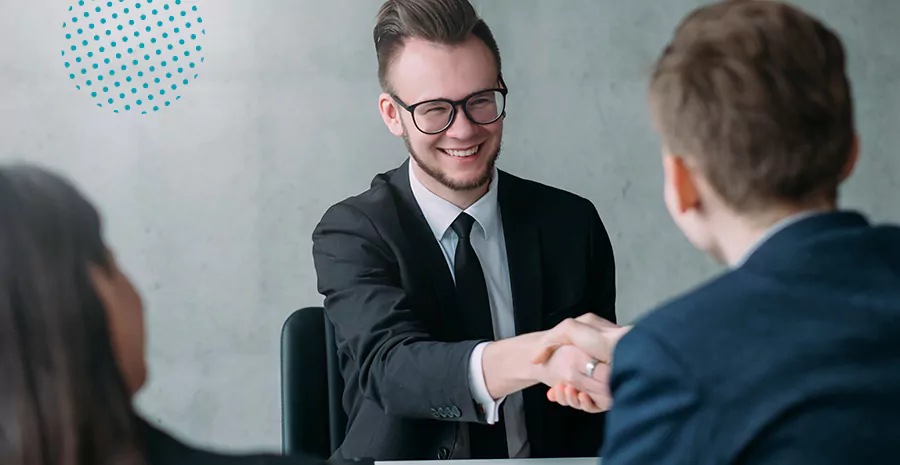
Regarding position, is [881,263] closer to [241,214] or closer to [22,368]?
[22,368]

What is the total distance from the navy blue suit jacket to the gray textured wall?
2.08 meters

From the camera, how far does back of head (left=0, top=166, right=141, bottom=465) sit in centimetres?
66

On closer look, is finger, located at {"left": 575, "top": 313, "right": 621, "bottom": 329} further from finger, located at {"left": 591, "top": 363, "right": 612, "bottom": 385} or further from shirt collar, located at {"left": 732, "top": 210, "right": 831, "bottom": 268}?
shirt collar, located at {"left": 732, "top": 210, "right": 831, "bottom": 268}

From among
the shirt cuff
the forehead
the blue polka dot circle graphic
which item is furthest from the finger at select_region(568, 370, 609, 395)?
the blue polka dot circle graphic

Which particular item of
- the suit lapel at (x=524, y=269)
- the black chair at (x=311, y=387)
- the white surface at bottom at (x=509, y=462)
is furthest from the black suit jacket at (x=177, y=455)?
the suit lapel at (x=524, y=269)

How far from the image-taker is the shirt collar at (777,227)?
2.68 ft

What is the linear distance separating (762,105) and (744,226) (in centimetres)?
12

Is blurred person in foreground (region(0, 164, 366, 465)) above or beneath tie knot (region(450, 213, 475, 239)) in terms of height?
above

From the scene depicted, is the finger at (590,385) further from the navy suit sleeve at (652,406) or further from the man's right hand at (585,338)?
the navy suit sleeve at (652,406)

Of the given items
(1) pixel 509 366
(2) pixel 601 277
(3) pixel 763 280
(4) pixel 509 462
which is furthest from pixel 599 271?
(3) pixel 763 280

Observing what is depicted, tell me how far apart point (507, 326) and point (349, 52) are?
1306 millimetres

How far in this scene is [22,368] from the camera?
659 mm

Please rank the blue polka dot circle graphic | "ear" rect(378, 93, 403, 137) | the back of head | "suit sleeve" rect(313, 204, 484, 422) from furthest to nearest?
the blue polka dot circle graphic, "ear" rect(378, 93, 403, 137), "suit sleeve" rect(313, 204, 484, 422), the back of head

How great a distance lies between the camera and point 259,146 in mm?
2828
